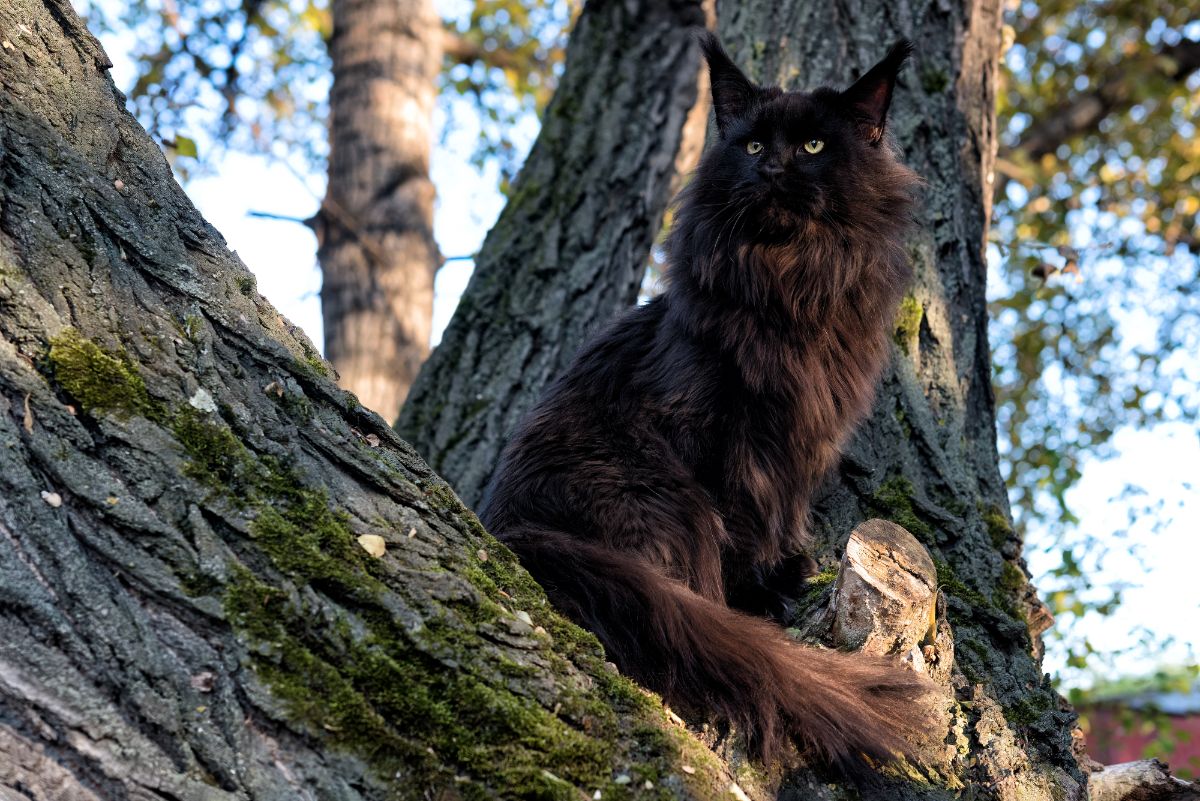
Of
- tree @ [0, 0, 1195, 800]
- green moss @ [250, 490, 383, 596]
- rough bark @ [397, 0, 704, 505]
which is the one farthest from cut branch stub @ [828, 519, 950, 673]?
rough bark @ [397, 0, 704, 505]

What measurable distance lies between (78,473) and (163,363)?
0.26 meters

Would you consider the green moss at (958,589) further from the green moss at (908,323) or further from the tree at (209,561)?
the green moss at (908,323)

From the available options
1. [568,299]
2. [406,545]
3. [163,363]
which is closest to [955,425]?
[568,299]

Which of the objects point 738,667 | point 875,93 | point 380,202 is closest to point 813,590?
point 738,667

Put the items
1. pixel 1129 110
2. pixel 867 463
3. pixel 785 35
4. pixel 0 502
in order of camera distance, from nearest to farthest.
Answer: pixel 0 502, pixel 867 463, pixel 785 35, pixel 1129 110

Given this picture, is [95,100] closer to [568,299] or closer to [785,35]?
[568,299]

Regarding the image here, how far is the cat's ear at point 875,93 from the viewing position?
3168mm

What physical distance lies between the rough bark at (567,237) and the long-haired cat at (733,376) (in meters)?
0.90

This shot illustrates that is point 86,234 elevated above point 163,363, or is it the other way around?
point 86,234

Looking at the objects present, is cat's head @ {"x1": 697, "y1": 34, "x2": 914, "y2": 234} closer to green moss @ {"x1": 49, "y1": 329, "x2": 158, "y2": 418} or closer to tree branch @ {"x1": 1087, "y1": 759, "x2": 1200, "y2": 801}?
tree branch @ {"x1": 1087, "y1": 759, "x2": 1200, "y2": 801}

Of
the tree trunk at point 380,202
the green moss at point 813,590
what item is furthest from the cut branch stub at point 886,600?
the tree trunk at point 380,202

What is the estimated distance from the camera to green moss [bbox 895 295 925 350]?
11.5 ft

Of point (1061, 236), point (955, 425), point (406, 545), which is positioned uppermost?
point (1061, 236)

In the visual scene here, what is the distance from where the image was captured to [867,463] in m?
3.27
